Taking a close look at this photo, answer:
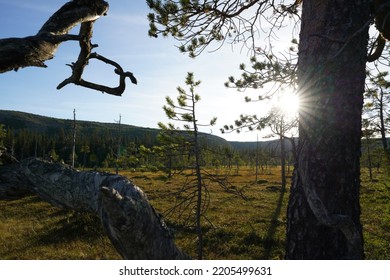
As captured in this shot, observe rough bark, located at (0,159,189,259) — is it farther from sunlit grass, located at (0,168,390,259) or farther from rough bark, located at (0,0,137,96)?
sunlit grass, located at (0,168,390,259)

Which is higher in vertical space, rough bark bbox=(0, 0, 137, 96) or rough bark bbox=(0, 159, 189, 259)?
rough bark bbox=(0, 0, 137, 96)

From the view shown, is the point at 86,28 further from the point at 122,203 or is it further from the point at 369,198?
the point at 369,198

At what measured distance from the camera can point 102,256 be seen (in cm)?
1149

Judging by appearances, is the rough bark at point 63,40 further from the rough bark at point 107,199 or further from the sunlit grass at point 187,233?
the sunlit grass at point 187,233

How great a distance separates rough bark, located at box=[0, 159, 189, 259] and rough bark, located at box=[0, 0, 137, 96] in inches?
24.7

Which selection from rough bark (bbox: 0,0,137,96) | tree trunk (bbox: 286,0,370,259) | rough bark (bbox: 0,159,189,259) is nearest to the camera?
rough bark (bbox: 0,159,189,259)

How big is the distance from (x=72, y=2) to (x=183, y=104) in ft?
19.0

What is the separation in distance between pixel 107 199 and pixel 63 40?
1.19 metres

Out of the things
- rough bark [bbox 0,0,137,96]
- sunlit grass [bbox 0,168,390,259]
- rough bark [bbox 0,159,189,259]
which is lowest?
sunlit grass [bbox 0,168,390,259]

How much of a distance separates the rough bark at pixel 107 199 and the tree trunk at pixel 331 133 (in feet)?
3.70

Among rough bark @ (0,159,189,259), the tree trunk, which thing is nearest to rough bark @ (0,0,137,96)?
Answer: rough bark @ (0,159,189,259)

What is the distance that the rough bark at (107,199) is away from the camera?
1.54 metres

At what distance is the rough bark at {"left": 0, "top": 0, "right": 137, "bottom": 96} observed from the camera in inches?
74.8

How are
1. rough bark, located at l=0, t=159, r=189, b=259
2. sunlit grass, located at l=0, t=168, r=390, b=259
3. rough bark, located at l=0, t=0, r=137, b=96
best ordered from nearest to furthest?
rough bark, located at l=0, t=159, r=189, b=259
rough bark, located at l=0, t=0, r=137, b=96
sunlit grass, located at l=0, t=168, r=390, b=259
